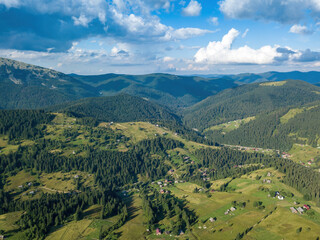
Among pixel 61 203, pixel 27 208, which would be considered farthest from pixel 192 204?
pixel 27 208

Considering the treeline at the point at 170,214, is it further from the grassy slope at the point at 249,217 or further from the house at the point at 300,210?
the house at the point at 300,210

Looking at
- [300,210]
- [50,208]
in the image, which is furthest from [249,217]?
[50,208]

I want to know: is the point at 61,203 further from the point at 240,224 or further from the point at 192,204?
the point at 240,224

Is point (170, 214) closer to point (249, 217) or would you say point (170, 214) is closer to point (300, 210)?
point (249, 217)

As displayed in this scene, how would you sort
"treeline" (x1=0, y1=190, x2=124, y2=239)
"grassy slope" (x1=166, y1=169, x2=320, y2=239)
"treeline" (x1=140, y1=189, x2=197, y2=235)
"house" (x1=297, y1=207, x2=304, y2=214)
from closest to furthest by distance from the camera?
"grassy slope" (x1=166, y1=169, x2=320, y2=239) < "treeline" (x1=140, y1=189, x2=197, y2=235) < "treeline" (x1=0, y1=190, x2=124, y2=239) < "house" (x1=297, y1=207, x2=304, y2=214)

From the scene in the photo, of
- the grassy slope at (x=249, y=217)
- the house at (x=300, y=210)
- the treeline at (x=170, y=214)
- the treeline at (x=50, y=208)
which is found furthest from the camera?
the house at (x=300, y=210)

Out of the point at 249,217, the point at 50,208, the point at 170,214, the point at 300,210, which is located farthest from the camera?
the point at 50,208

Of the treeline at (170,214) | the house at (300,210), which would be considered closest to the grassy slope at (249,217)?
the house at (300,210)

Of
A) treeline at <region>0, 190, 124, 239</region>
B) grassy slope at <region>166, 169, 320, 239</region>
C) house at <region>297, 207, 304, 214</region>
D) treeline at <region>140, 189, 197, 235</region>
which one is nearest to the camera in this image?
grassy slope at <region>166, 169, 320, 239</region>

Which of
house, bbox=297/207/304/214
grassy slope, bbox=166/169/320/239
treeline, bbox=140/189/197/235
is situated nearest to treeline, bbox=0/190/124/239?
treeline, bbox=140/189/197/235

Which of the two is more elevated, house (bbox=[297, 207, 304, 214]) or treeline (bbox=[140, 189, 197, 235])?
house (bbox=[297, 207, 304, 214])

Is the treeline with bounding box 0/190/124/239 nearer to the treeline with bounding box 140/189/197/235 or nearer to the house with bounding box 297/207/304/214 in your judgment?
the treeline with bounding box 140/189/197/235
